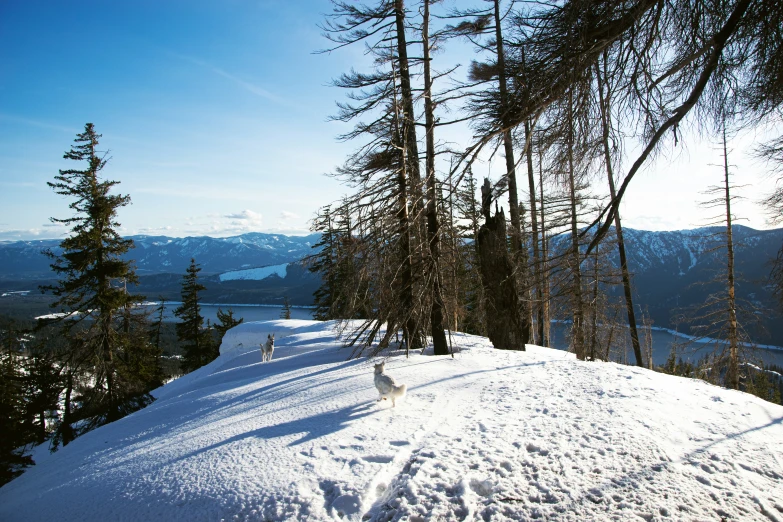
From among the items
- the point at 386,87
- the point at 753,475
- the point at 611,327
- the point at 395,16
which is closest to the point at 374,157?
the point at 386,87

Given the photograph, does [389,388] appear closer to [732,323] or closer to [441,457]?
[441,457]

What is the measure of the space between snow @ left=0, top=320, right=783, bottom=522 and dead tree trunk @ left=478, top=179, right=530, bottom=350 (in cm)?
242

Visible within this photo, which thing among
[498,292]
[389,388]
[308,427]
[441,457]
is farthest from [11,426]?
[441,457]

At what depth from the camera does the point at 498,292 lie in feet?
25.3

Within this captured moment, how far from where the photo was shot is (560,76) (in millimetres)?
2195

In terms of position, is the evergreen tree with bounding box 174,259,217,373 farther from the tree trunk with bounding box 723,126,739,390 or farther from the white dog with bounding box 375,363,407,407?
the tree trunk with bounding box 723,126,739,390

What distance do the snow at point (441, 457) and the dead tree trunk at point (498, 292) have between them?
2.42 metres

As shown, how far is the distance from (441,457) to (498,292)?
194 inches

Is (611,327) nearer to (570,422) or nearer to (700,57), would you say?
(570,422)

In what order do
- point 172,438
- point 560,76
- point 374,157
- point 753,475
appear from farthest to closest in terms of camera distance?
point 374,157 < point 172,438 < point 753,475 < point 560,76

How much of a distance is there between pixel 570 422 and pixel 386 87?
23.2 ft

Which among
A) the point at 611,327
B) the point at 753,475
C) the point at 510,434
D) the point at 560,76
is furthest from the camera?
the point at 611,327

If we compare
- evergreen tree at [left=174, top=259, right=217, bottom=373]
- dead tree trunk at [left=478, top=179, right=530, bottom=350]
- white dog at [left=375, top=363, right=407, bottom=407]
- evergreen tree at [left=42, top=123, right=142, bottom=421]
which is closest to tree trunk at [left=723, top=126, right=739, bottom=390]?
dead tree trunk at [left=478, top=179, right=530, bottom=350]

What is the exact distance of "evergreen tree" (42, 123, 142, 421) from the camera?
14250mm
